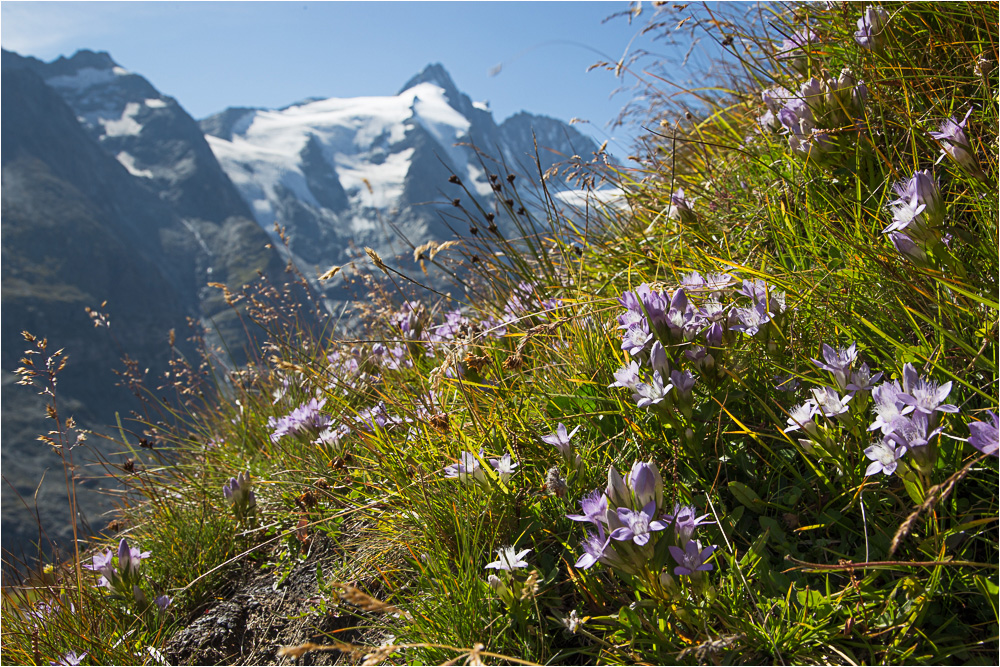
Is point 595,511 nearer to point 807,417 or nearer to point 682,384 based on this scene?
point 682,384

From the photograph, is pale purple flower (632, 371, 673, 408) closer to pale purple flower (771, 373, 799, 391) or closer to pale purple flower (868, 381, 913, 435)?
pale purple flower (771, 373, 799, 391)

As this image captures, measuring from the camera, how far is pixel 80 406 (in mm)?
81688

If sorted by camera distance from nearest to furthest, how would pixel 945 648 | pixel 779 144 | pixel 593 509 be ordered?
pixel 945 648 → pixel 593 509 → pixel 779 144

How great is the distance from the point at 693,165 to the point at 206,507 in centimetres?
368

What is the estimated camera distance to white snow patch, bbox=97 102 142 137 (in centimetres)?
17025

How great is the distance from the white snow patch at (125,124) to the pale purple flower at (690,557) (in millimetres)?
212368

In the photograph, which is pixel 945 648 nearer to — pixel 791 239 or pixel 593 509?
pixel 593 509

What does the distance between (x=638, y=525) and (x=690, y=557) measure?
158mm

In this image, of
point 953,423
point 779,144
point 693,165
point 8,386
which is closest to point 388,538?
point 953,423

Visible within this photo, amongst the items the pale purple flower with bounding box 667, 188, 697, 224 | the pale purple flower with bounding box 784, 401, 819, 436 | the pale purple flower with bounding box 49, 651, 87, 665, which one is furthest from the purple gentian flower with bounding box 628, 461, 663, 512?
the pale purple flower with bounding box 49, 651, 87, 665

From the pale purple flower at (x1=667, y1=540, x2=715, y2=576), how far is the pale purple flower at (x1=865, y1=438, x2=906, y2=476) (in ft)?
1.54

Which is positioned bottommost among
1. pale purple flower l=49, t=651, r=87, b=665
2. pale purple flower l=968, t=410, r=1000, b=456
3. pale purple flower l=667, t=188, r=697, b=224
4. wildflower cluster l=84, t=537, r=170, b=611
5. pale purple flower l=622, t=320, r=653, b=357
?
pale purple flower l=49, t=651, r=87, b=665

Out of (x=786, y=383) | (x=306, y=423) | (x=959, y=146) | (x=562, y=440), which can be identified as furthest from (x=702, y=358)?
(x=306, y=423)

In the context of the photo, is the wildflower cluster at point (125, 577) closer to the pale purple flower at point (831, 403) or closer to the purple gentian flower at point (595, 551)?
the purple gentian flower at point (595, 551)
